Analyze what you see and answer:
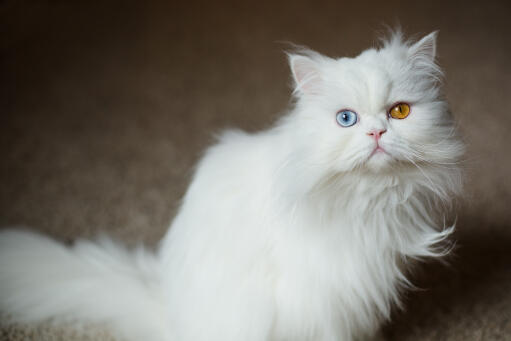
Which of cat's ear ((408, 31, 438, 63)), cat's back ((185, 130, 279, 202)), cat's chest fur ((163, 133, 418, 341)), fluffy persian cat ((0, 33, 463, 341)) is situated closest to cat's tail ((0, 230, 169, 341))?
fluffy persian cat ((0, 33, 463, 341))

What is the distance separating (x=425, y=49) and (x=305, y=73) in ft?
0.83

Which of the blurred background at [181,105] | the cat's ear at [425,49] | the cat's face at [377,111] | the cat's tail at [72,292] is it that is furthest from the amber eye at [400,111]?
the cat's tail at [72,292]

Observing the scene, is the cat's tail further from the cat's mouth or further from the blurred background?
the cat's mouth

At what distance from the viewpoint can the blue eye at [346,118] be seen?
38.8 inches

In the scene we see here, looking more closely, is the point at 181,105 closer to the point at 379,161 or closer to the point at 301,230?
the point at 301,230

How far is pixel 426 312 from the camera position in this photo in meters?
1.39

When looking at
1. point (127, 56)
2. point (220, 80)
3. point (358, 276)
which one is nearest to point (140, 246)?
point (358, 276)

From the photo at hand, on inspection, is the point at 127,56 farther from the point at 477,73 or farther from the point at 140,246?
the point at 477,73

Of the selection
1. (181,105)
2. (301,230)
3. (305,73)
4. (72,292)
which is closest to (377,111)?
(305,73)

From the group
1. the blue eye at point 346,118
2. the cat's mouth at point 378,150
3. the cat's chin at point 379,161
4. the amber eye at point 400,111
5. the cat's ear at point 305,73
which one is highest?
the cat's ear at point 305,73

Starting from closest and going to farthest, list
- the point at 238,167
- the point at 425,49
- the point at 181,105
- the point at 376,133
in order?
the point at 376,133 → the point at 425,49 → the point at 238,167 → the point at 181,105

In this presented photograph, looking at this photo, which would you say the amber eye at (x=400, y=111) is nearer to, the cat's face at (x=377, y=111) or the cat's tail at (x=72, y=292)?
the cat's face at (x=377, y=111)

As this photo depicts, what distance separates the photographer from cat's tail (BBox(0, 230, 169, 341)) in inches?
51.1

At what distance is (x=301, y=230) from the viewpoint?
3.57ft
